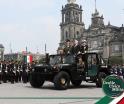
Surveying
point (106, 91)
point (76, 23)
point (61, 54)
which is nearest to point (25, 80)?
point (61, 54)

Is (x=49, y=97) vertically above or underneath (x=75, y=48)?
underneath

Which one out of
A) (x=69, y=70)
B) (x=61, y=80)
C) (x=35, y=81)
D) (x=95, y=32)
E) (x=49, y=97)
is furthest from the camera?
(x=95, y=32)

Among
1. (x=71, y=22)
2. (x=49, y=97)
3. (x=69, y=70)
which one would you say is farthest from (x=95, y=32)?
(x=49, y=97)

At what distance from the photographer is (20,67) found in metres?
25.3

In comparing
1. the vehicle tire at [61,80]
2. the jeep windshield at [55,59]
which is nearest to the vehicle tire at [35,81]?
the jeep windshield at [55,59]

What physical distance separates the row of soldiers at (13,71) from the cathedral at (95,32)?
7450 cm

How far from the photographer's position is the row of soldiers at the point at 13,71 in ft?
78.2

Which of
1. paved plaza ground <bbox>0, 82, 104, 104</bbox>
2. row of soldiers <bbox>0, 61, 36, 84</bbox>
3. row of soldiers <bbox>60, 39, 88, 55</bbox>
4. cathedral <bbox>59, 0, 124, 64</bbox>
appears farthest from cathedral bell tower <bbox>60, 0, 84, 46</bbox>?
paved plaza ground <bbox>0, 82, 104, 104</bbox>

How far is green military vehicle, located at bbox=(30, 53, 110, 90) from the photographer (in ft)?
57.1

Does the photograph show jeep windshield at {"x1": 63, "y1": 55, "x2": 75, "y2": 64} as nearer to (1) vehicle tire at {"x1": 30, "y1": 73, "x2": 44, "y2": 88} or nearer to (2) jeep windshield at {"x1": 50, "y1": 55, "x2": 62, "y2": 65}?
(2) jeep windshield at {"x1": 50, "y1": 55, "x2": 62, "y2": 65}

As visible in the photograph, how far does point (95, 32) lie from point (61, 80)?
341 ft

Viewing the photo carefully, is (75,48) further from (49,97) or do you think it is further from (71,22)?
(71,22)

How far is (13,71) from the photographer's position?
24.5m

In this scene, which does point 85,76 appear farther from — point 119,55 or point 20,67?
point 119,55
